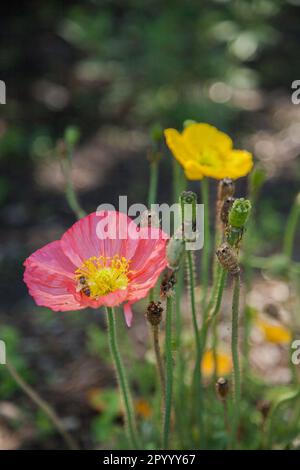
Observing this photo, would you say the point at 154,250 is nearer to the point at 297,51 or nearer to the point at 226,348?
the point at 226,348

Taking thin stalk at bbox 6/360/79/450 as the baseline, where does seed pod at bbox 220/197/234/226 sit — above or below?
above

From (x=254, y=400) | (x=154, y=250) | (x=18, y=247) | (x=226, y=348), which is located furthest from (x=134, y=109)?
(x=154, y=250)

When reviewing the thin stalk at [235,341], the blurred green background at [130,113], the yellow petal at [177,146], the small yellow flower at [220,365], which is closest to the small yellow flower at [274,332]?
the small yellow flower at [220,365]

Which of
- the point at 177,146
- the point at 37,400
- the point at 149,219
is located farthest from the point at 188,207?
the point at 37,400

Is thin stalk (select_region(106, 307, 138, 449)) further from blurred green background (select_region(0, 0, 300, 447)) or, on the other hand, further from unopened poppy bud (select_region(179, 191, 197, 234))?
blurred green background (select_region(0, 0, 300, 447))

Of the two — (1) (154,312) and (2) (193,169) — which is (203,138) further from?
(1) (154,312)

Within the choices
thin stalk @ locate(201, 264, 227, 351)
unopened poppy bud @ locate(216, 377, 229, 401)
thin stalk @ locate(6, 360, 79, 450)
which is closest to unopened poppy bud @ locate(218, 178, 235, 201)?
thin stalk @ locate(201, 264, 227, 351)
